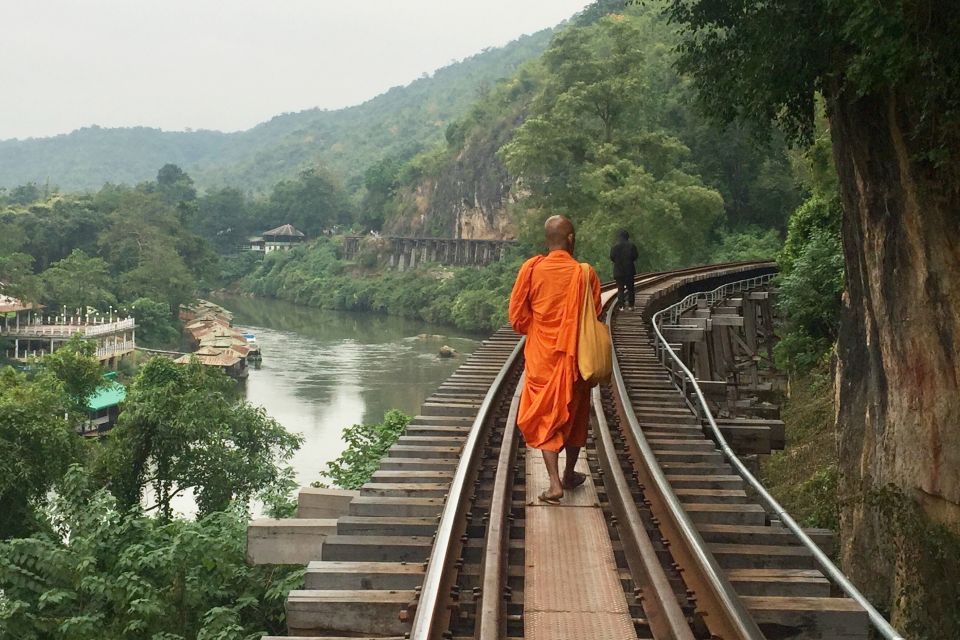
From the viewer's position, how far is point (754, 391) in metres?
14.4

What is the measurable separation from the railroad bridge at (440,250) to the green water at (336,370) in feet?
31.1

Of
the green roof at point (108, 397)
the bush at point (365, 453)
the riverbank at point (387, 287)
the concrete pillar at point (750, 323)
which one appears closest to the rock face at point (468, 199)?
the riverbank at point (387, 287)

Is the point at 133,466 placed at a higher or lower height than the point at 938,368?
lower

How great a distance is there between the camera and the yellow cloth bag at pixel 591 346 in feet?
16.4

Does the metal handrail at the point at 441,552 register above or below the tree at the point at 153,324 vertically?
above

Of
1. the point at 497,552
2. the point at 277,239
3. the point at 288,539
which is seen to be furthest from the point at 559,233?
the point at 277,239

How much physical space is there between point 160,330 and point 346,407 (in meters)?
22.5

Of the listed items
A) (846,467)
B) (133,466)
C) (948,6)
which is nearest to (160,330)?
(133,466)

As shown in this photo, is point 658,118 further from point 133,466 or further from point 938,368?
point 938,368

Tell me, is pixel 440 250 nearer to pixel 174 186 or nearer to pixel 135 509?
pixel 174 186

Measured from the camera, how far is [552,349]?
5090 millimetres

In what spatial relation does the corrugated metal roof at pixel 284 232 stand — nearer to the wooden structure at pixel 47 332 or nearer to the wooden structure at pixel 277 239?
the wooden structure at pixel 277 239

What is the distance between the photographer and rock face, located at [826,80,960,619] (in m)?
6.62

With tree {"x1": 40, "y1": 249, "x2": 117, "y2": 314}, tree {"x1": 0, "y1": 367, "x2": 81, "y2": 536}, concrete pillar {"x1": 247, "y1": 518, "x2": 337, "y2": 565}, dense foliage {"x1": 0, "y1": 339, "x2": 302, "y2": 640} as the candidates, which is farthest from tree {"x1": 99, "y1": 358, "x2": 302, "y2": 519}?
tree {"x1": 40, "y1": 249, "x2": 117, "y2": 314}
